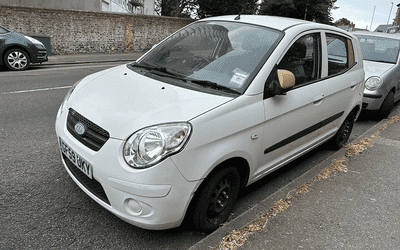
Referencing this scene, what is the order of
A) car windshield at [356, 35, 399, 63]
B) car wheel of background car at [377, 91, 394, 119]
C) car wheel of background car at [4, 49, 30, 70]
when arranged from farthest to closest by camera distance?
car wheel of background car at [4, 49, 30, 70] → car windshield at [356, 35, 399, 63] → car wheel of background car at [377, 91, 394, 119]

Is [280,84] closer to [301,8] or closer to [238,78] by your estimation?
[238,78]

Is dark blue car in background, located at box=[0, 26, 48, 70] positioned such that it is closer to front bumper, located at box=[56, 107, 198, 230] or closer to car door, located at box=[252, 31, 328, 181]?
front bumper, located at box=[56, 107, 198, 230]

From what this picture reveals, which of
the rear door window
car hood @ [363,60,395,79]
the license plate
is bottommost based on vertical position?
the license plate

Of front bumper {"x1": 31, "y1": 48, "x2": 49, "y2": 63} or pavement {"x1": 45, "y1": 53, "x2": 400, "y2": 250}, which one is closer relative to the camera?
pavement {"x1": 45, "y1": 53, "x2": 400, "y2": 250}

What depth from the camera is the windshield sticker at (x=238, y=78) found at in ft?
8.82

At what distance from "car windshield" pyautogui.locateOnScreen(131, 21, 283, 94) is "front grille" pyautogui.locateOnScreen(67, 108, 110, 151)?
0.89 metres

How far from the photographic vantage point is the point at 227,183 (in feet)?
8.43

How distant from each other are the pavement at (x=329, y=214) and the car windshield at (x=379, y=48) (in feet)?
11.9

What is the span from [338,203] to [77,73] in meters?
9.18

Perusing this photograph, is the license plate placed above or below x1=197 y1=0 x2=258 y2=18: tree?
below

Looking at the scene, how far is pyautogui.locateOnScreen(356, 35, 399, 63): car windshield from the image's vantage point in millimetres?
6832

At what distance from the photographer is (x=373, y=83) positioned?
19.9ft

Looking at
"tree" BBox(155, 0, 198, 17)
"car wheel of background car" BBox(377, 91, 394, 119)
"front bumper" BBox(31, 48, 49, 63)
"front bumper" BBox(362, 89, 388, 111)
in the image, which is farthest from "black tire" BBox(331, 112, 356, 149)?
"tree" BBox(155, 0, 198, 17)

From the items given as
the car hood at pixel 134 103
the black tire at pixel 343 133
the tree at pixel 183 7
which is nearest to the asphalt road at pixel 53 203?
the black tire at pixel 343 133
